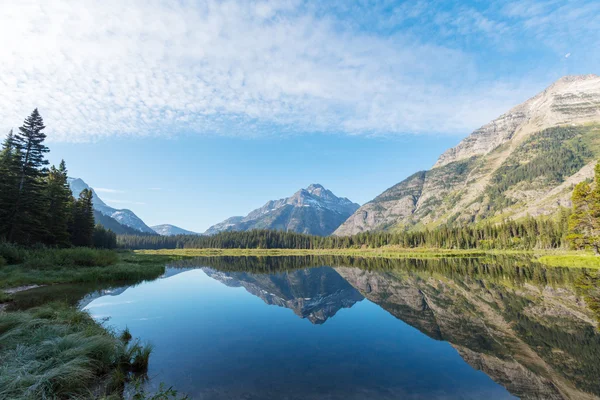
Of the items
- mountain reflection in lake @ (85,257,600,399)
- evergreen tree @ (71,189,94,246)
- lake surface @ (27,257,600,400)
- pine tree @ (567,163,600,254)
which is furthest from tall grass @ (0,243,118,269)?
pine tree @ (567,163,600,254)

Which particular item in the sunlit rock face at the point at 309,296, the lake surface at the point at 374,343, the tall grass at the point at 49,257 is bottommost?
the sunlit rock face at the point at 309,296

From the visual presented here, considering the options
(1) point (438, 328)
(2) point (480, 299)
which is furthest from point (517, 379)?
(2) point (480, 299)

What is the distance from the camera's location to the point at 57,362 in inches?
313

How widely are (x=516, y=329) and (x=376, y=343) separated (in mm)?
8611

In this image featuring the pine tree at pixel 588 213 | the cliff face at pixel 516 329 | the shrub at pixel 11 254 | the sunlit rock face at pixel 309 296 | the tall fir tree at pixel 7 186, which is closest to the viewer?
the cliff face at pixel 516 329

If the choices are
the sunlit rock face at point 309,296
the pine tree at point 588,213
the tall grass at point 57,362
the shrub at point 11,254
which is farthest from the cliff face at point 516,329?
the shrub at point 11,254

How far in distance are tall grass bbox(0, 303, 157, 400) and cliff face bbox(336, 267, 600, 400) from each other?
13666 mm

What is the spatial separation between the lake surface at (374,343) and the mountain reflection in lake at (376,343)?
0.21ft

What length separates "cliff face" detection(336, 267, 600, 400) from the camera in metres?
10.2

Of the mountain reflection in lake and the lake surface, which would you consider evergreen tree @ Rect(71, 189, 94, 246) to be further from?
the lake surface

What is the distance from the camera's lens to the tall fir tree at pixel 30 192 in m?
40.6

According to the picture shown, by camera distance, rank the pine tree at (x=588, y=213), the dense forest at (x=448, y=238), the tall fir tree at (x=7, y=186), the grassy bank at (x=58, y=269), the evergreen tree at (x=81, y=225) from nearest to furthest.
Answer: the grassy bank at (x=58, y=269) < the tall fir tree at (x=7, y=186) < the pine tree at (x=588, y=213) < the evergreen tree at (x=81, y=225) < the dense forest at (x=448, y=238)

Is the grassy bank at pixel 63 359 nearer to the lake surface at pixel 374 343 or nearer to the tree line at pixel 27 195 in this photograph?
the lake surface at pixel 374 343

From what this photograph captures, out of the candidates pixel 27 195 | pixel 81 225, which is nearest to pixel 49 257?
pixel 27 195
